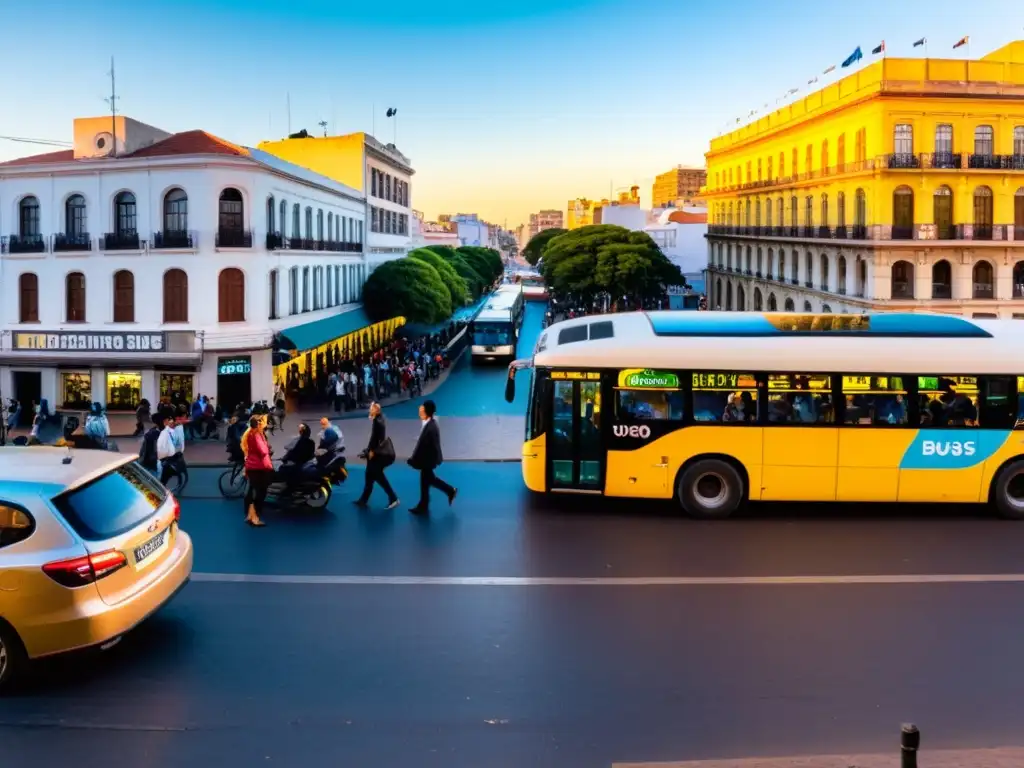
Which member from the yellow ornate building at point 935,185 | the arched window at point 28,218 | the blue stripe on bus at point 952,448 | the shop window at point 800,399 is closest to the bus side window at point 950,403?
the blue stripe on bus at point 952,448

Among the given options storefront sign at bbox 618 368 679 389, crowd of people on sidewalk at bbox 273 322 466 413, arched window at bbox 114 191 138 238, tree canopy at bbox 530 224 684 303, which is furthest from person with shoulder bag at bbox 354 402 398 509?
tree canopy at bbox 530 224 684 303

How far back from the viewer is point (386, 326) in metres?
57.2

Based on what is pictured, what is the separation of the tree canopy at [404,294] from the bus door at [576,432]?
33.5 meters

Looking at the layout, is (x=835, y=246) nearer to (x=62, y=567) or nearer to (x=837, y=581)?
(x=837, y=581)

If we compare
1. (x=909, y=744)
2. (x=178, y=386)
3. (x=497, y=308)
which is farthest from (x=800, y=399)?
(x=497, y=308)

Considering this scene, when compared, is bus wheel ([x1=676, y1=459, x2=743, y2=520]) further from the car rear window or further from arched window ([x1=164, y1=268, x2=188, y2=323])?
arched window ([x1=164, y1=268, x2=188, y2=323])

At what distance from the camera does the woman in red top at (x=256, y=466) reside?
14109mm

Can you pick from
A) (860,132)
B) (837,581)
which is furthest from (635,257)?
(837,581)

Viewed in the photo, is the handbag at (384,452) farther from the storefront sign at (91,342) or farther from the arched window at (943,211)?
the arched window at (943,211)

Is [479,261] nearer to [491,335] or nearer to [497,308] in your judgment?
[497,308]

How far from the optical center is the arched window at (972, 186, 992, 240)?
43447 millimetres

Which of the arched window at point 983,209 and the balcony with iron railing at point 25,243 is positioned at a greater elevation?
the arched window at point 983,209

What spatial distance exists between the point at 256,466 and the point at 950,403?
1030 cm

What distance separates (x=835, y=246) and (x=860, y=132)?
570 centimetres
